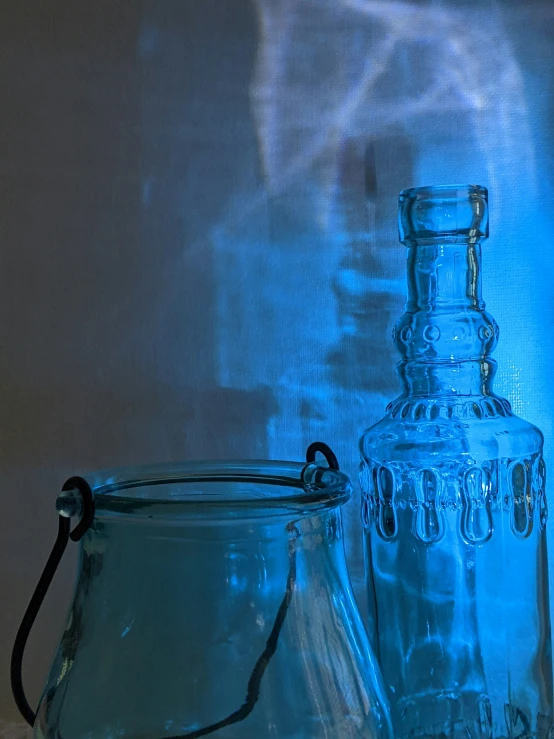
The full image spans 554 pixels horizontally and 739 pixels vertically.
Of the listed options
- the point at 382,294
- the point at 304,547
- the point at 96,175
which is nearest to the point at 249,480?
the point at 304,547

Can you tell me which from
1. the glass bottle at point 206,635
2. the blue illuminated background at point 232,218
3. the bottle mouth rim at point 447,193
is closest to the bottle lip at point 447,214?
the bottle mouth rim at point 447,193

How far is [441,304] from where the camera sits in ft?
1.82

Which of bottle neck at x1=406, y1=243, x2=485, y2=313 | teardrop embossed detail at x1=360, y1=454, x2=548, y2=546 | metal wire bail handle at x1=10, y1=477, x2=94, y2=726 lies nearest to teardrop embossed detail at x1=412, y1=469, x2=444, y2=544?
teardrop embossed detail at x1=360, y1=454, x2=548, y2=546

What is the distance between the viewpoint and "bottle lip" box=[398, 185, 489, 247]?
55cm

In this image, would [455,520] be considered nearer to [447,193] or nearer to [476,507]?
[476,507]

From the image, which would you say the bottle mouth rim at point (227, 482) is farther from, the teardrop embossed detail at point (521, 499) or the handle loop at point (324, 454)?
the teardrop embossed detail at point (521, 499)

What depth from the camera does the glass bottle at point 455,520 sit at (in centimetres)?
54

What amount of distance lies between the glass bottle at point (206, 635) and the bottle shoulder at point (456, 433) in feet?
0.41

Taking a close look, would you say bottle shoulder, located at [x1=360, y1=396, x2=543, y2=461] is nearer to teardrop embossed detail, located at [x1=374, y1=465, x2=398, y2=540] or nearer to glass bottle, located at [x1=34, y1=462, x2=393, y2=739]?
teardrop embossed detail, located at [x1=374, y1=465, x2=398, y2=540]

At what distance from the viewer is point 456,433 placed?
543mm

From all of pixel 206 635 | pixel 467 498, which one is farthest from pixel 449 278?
pixel 206 635

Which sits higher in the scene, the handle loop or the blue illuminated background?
the blue illuminated background

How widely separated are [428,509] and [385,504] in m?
0.03

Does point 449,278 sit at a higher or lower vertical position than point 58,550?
higher
